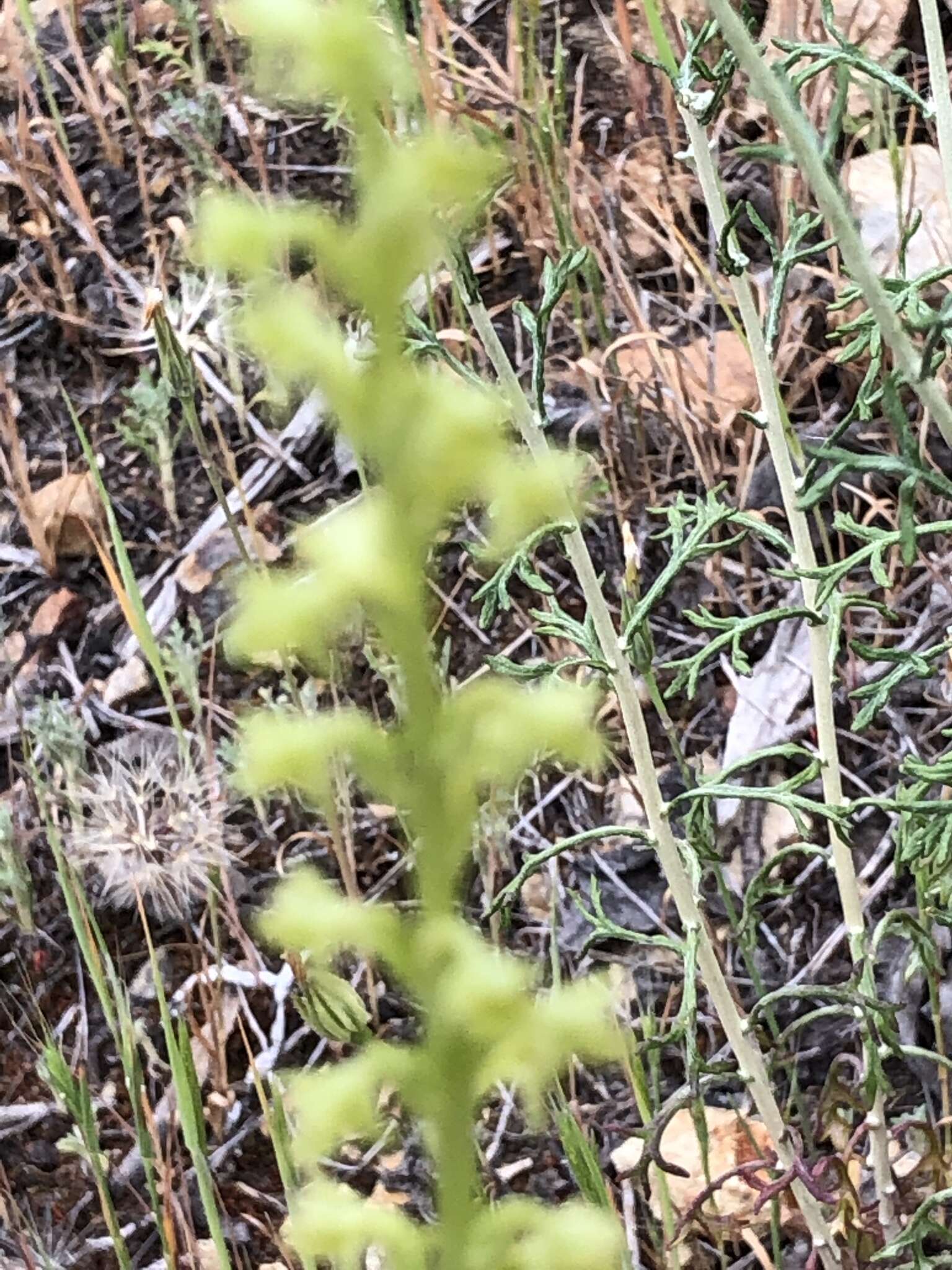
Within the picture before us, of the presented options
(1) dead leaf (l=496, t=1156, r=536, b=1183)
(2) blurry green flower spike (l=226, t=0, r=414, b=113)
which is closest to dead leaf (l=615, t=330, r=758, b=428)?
(1) dead leaf (l=496, t=1156, r=536, b=1183)

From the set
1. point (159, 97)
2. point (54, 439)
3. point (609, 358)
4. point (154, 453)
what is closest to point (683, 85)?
point (609, 358)

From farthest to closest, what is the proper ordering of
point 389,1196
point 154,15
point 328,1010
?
1. point 154,15
2. point 389,1196
3. point 328,1010

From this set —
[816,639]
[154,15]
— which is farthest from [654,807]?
[154,15]

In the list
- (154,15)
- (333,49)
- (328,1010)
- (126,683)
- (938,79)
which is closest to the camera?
(333,49)

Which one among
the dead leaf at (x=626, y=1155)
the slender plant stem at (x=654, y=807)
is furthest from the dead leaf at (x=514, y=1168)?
the slender plant stem at (x=654, y=807)

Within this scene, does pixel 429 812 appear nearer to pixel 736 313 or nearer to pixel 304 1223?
pixel 304 1223

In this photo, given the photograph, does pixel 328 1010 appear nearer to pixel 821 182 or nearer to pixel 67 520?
pixel 821 182
